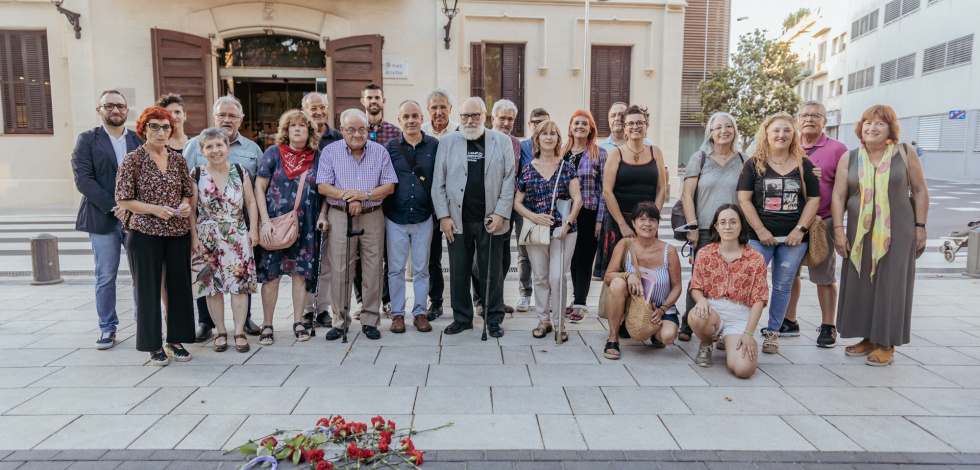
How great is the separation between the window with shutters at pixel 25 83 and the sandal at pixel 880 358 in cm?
1561

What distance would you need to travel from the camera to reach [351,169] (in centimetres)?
487

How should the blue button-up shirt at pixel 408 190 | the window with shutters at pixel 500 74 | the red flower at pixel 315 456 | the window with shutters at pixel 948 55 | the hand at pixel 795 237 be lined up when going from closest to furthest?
1. the red flower at pixel 315 456
2. the hand at pixel 795 237
3. the blue button-up shirt at pixel 408 190
4. the window with shutters at pixel 500 74
5. the window with shutters at pixel 948 55

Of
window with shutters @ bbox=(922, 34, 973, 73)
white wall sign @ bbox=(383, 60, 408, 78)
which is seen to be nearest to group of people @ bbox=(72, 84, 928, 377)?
white wall sign @ bbox=(383, 60, 408, 78)

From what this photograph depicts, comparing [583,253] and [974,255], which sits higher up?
[583,253]

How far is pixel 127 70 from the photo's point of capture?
12.7m

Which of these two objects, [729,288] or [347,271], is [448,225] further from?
[729,288]

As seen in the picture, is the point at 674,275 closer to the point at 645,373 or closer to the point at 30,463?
the point at 645,373

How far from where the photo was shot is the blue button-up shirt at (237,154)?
4.88m

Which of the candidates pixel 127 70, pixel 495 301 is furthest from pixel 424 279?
pixel 127 70

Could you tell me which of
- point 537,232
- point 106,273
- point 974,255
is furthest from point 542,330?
point 974,255

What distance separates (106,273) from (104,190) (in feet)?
2.17

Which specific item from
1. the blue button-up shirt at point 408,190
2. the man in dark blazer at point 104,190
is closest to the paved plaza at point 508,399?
the man in dark blazer at point 104,190

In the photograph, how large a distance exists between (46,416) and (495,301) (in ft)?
10.3

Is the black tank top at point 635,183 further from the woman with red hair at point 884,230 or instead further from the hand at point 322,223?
the hand at point 322,223
